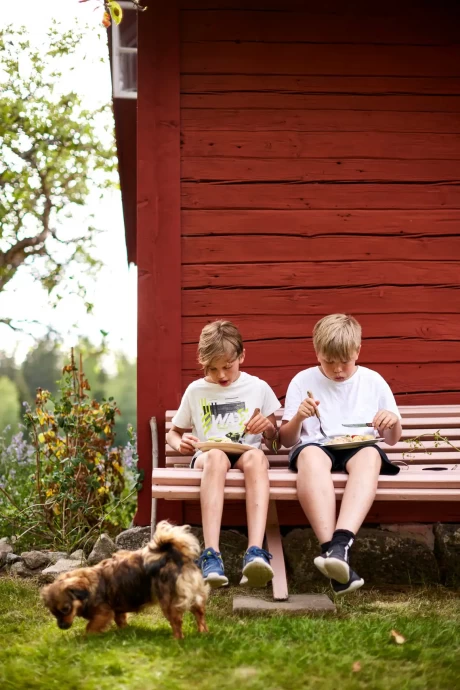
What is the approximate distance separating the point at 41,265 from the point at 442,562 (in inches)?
448

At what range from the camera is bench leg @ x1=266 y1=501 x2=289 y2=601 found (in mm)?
3188

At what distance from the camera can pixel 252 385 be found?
3.74 metres

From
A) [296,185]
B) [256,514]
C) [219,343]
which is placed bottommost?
[256,514]

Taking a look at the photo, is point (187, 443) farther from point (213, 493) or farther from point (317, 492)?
point (317, 492)

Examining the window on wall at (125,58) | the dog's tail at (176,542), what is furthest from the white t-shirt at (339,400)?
the window on wall at (125,58)

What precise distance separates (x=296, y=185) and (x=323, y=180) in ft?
0.51

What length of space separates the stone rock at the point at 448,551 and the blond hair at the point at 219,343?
1.46 metres

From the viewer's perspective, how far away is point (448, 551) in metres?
3.94

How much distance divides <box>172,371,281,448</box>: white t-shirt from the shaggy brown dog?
3.27 ft

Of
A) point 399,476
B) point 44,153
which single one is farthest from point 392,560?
point 44,153

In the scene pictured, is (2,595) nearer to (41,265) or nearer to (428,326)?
(428,326)

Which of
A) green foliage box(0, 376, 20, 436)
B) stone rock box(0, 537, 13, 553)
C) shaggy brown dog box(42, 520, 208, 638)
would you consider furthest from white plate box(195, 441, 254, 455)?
green foliage box(0, 376, 20, 436)

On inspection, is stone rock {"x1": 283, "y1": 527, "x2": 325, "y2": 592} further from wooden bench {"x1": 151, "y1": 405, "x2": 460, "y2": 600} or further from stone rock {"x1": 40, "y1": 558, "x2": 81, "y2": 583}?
stone rock {"x1": 40, "y1": 558, "x2": 81, "y2": 583}

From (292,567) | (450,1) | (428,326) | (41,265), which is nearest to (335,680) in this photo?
(292,567)
